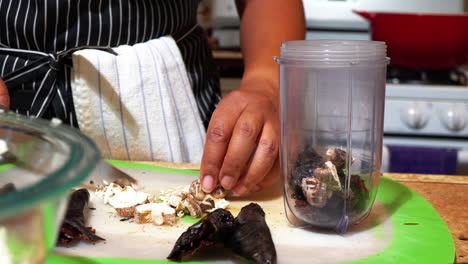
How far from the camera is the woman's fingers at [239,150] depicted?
885mm

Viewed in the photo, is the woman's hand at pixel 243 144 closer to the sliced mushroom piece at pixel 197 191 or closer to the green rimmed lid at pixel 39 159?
the sliced mushroom piece at pixel 197 191

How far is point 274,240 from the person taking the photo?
77 cm

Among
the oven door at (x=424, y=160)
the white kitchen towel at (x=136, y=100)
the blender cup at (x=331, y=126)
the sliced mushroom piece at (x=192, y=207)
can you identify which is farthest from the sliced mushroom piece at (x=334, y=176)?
the oven door at (x=424, y=160)

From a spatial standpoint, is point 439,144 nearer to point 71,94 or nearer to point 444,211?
point 444,211

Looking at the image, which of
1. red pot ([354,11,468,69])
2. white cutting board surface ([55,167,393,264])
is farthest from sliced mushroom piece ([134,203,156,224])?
red pot ([354,11,468,69])

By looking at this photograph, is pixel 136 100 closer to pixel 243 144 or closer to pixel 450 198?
pixel 243 144

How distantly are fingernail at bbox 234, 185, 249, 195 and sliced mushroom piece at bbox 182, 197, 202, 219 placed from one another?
0.09 meters

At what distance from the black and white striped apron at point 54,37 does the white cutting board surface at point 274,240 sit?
0.31 metres

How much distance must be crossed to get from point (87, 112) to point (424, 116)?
4.02 feet

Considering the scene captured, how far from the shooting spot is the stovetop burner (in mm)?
2068

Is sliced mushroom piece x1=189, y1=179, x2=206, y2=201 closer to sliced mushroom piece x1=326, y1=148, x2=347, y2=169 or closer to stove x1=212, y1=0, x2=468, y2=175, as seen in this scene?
sliced mushroom piece x1=326, y1=148, x2=347, y2=169

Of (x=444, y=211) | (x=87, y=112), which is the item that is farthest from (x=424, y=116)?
(x=87, y=112)

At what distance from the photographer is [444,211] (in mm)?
881

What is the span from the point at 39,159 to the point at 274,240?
1.17 ft
